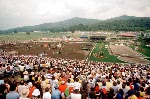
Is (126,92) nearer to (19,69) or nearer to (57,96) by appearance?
(57,96)

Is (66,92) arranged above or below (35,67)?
above

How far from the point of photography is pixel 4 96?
9.59 m

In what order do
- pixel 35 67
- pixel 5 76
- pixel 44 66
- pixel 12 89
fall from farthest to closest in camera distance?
1. pixel 44 66
2. pixel 35 67
3. pixel 5 76
4. pixel 12 89

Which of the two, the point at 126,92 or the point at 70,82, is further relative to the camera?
the point at 70,82

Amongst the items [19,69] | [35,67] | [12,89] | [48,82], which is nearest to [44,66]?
[35,67]

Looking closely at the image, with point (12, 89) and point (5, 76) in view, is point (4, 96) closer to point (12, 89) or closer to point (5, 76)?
point (12, 89)

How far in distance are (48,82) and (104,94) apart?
4.24 m

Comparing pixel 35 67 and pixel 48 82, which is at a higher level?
pixel 48 82

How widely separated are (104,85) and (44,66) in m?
19.0

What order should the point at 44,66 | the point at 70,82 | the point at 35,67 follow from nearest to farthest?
the point at 70,82, the point at 35,67, the point at 44,66

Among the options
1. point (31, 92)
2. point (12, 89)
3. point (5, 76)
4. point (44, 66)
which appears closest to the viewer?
point (12, 89)

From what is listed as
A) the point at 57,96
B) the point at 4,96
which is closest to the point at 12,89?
the point at 4,96

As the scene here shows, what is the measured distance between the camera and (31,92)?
11.2 meters

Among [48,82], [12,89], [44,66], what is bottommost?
[44,66]
